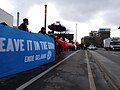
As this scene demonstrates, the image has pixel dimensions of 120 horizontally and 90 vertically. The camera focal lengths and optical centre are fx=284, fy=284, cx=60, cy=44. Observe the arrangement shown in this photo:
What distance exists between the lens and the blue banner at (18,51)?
896cm

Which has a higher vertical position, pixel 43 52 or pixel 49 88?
pixel 43 52

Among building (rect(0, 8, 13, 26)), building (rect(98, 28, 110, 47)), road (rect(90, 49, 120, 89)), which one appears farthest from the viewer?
building (rect(98, 28, 110, 47))

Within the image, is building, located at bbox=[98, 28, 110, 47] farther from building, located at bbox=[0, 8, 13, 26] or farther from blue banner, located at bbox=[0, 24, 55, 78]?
blue banner, located at bbox=[0, 24, 55, 78]

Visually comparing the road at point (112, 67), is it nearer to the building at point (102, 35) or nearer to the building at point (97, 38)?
the building at point (97, 38)

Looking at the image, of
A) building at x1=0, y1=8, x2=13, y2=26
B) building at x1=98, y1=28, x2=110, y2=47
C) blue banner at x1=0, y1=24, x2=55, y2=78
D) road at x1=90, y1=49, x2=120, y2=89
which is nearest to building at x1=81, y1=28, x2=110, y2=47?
building at x1=98, y1=28, x2=110, y2=47

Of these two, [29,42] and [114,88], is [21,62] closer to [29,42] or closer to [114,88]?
[29,42]

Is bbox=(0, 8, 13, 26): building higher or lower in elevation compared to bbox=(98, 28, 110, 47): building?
lower

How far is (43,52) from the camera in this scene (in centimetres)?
1434

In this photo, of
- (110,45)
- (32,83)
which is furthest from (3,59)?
(110,45)

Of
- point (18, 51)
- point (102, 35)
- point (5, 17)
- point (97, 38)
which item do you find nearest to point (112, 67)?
point (18, 51)

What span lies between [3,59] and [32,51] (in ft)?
10.7

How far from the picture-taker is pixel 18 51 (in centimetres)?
1023

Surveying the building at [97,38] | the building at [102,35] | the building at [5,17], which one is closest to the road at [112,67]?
the building at [5,17]

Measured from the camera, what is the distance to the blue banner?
353 inches
